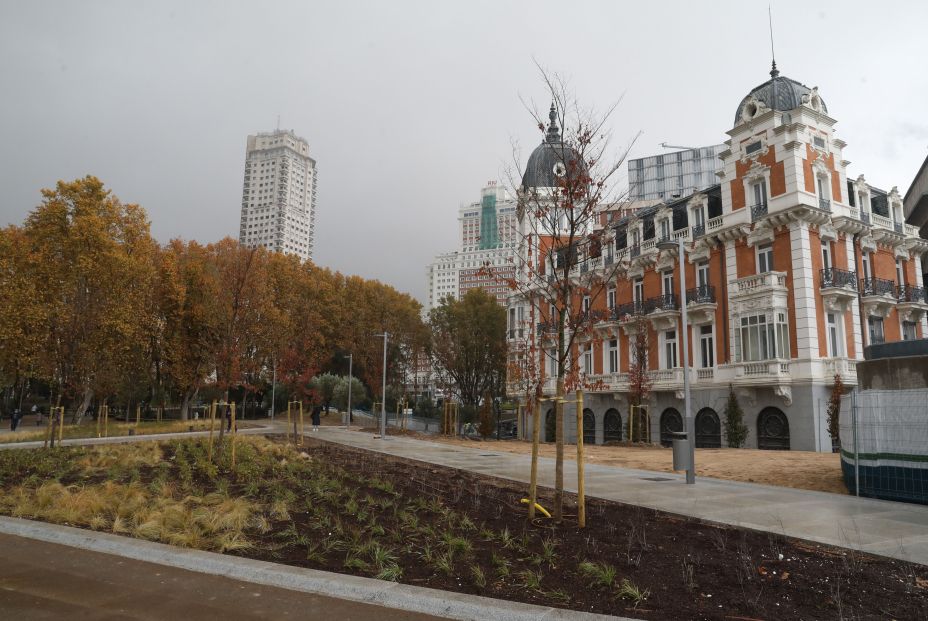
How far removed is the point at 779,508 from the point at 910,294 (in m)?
29.6

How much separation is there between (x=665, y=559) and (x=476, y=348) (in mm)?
47204

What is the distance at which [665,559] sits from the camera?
612 cm

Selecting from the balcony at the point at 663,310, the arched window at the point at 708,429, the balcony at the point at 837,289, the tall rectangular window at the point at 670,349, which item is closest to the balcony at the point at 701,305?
the balcony at the point at 663,310

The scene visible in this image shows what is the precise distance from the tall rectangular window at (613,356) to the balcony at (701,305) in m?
6.44

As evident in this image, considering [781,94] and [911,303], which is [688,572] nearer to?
[781,94]

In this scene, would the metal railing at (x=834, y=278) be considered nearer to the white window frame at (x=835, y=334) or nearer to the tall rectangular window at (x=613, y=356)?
the white window frame at (x=835, y=334)

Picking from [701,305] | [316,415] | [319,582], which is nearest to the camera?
[319,582]

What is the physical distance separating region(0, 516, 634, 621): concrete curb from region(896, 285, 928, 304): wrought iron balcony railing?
35117 mm

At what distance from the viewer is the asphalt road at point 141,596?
452cm

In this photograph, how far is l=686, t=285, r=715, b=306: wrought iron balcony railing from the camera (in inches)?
1248

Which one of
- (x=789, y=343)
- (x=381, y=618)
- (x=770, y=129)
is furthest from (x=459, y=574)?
(x=770, y=129)

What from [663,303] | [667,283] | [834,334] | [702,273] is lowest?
[834,334]

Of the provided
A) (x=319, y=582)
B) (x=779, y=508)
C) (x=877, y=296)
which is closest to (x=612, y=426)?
(x=877, y=296)

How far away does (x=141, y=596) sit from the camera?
493 centimetres
